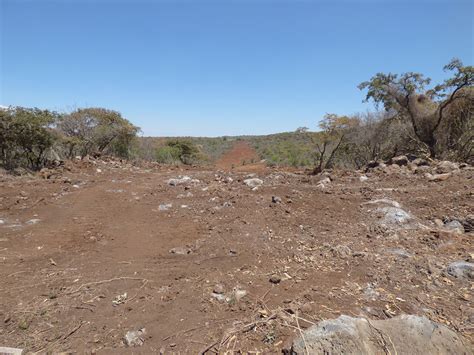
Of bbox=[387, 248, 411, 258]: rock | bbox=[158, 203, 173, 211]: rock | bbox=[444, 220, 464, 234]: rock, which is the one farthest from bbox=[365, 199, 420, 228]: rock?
bbox=[158, 203, 173, 211]: rock

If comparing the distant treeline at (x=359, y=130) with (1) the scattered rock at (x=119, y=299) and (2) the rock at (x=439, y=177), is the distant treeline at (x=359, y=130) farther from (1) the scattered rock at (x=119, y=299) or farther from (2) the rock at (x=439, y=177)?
(1) the scattered rock at (x=119, y=299)

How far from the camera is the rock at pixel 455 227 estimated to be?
394 cm

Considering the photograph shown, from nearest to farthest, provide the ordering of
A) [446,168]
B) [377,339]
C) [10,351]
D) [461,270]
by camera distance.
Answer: [377,339] → [10,351] → [461,270] → [446,168]

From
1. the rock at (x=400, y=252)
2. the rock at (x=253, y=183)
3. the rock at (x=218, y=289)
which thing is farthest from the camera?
the rock at (x=253, y=183)

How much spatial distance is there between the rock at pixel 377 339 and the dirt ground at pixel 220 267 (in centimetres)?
31

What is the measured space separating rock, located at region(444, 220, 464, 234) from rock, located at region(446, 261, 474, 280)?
1.12 m

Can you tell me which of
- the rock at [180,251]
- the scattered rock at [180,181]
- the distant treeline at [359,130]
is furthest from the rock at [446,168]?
the rock at [180,251]

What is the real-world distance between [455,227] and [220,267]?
3.38 metres

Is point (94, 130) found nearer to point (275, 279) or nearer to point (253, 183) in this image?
point (253, 183)

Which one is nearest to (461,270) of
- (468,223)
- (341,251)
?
(341,251)

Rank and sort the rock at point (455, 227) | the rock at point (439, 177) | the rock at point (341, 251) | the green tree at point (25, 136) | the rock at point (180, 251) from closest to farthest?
the rock at point (341, 251)
the rock at point (180, 251)
the rock at point (455, 227)
the rock at point (439, 177)
the green tree at point (25, 136)

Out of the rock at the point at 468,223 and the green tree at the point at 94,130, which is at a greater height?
the green tree at the point at 94,130

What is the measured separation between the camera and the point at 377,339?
1.81m

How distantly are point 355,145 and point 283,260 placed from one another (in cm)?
1166
